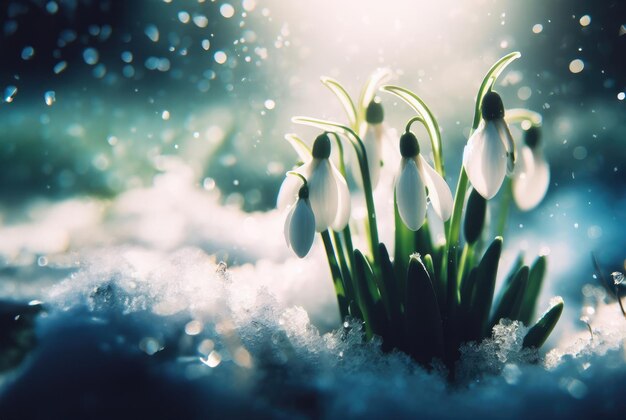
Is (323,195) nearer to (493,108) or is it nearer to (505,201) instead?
(493,108)

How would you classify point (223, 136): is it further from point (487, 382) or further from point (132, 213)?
point (487, 382)

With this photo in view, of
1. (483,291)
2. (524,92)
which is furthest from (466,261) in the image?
(524,92)

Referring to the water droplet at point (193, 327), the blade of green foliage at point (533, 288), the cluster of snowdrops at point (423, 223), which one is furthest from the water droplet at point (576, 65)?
the water droplet at point (193, 327)

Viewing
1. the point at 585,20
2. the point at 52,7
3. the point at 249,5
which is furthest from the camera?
the point at 249,5

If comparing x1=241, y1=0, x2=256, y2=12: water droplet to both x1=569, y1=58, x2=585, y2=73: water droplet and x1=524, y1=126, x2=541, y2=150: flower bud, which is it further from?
x1=524, y1=126, x2=541, y2=150: flower bud

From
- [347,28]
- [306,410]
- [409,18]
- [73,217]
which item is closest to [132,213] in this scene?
[73,217]

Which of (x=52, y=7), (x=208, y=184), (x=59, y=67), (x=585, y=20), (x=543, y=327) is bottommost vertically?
(x=543, y=327)

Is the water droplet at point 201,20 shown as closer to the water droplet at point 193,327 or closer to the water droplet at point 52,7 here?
the water droplet at point 52,7

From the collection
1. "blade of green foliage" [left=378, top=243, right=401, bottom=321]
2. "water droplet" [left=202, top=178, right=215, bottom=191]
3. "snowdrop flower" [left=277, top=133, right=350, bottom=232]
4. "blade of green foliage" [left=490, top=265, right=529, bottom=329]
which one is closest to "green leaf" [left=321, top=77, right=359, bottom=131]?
"snowdrop flower" [left=277, top=133, right=350, bottom=232]
